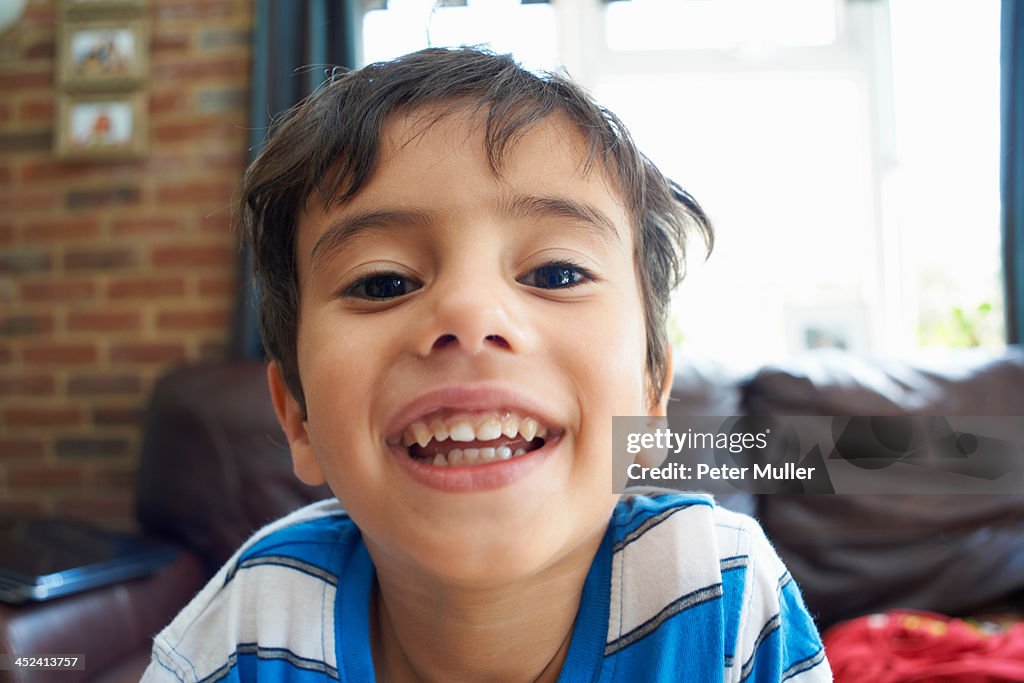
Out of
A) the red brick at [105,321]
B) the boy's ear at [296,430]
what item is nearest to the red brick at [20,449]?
the red brick at [105,321]

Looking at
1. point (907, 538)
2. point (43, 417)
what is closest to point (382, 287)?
point (907, 538)

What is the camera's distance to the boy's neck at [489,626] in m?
0.70

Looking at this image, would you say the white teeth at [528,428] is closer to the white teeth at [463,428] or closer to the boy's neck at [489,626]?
the white teeth at [463,428]

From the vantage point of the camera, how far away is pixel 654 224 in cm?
79

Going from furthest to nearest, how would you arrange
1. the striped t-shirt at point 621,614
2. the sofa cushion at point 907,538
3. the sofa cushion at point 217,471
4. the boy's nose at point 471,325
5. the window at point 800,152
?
the window at point 800,152
the sofa cushion at point 217,471
the sofa cushion at point 907,538
the striped t-shirt at point 621,614
the boy's nose at point 471,325

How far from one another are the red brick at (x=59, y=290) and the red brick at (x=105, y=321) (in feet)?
0.17

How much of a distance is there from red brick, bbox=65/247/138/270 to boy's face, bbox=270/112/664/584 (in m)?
1.72

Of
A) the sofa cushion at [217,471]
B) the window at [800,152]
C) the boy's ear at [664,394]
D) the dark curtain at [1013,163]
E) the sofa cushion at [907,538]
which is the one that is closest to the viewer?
the boy's ear at [664,394]

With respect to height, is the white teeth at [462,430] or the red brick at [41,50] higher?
the red brick at [41,50]

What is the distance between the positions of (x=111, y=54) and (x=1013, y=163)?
7.88ft

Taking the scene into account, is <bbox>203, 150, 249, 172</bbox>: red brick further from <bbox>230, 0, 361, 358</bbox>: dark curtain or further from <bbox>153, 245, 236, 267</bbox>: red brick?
<bbox>153, 245, 236, 267</bbox>: red brick

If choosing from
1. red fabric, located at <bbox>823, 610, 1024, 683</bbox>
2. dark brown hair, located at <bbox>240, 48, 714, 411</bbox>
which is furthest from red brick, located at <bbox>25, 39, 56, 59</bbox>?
red fabric, located at <bbox>823, 610, 1024, 683</bbox>

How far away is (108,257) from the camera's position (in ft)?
7.07

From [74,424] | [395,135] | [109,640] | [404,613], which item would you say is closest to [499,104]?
[395,135]
